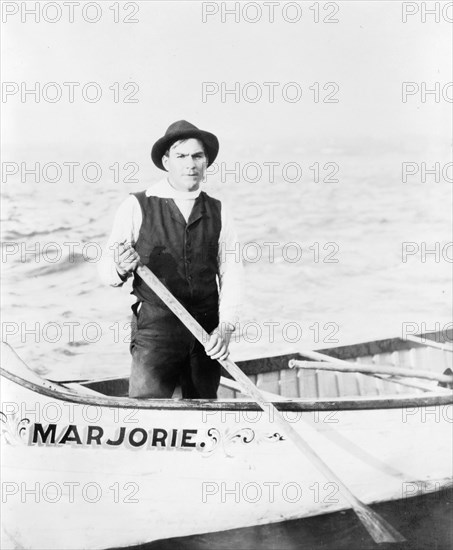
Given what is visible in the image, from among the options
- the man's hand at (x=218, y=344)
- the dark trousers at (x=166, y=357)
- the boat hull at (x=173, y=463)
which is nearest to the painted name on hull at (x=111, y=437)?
the boat hull at (x=173, y=463)

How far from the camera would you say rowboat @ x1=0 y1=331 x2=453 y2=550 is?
237 centimetres

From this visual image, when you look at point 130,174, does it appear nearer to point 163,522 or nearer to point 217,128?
point 217,128

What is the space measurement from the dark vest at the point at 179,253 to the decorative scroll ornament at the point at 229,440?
45 cm

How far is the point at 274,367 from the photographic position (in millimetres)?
2973

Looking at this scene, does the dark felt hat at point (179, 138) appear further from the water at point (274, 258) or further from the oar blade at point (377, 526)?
the oar blade at point (377, 526)

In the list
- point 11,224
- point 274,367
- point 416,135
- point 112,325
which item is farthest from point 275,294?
point 11,224

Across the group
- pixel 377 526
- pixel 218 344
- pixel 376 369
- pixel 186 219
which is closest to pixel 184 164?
pixel 186 219

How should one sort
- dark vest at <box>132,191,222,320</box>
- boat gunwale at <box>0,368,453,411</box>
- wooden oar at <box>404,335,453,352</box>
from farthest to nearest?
1. wooden oar at <box>404,335,453,352</box>
2. dark vest at <box>132,191,222,320</box>
3. boat gunwale at <box>0,368,453,411</box>

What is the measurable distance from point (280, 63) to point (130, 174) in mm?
734

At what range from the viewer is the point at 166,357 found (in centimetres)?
250

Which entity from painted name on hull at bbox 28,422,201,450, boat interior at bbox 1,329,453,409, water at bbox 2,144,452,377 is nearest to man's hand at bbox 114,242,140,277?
water at bbox 2,144,452,377

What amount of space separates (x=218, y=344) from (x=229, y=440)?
0.36 m

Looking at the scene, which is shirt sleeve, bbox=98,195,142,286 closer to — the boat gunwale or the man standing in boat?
the man standing in boat

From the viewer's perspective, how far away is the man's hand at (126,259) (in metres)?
2.39
